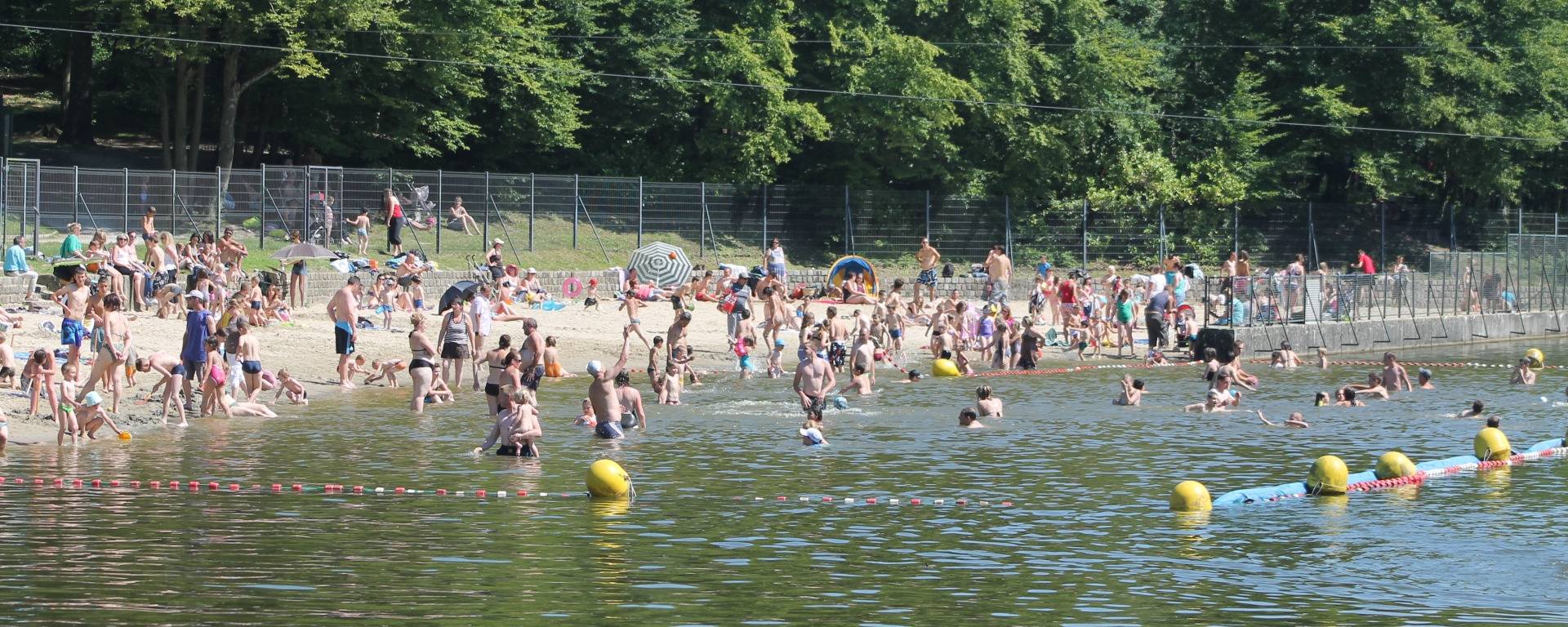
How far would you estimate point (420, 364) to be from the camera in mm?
24688

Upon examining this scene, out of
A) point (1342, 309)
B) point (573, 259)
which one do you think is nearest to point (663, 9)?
point (573, 259)

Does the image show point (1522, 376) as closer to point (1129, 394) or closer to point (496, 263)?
point (1129, 394)

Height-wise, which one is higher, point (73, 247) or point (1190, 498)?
point (73, 247)

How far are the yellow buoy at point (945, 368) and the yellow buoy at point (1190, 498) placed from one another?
14.0 metres

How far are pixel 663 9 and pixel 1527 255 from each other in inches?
886

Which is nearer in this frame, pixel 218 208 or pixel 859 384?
pixel 859 384

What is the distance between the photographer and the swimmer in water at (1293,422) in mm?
25109

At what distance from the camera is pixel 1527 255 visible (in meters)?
45.5

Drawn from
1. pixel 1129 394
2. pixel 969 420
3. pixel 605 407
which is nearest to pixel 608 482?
pixel 605 407

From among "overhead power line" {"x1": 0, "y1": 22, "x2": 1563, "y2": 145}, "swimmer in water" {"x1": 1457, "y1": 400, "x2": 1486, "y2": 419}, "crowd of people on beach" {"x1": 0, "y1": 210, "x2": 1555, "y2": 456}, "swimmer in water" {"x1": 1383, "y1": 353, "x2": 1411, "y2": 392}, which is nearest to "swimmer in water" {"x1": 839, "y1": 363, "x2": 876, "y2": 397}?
"crowd of people on beach" {"x1": 0, "y1": 210, "x2": 1555, "y2": 456}

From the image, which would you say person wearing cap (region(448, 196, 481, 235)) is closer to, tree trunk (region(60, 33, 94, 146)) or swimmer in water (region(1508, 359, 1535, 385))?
tree trunk (region(60, 33, 94, 146))

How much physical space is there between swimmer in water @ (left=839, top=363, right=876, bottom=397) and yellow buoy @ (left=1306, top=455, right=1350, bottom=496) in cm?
977

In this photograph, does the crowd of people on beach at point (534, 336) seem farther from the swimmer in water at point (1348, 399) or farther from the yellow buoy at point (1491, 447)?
the yellow buoy at point (1491, 447)

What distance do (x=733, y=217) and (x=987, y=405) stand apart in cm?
1979
